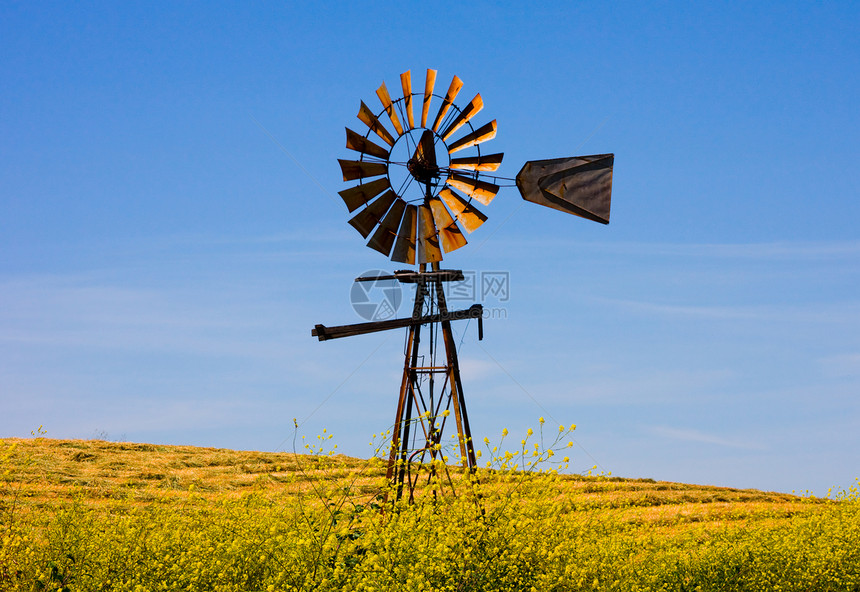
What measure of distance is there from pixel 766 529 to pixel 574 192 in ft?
15.4

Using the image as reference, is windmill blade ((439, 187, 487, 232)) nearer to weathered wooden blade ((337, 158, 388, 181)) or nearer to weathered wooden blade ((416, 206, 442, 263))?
weathered wooden blade ((416, 206, 442, 263))

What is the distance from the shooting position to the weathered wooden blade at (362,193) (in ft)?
27.0

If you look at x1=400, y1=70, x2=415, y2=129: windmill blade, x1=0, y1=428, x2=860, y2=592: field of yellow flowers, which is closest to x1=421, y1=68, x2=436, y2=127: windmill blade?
x1=400, y1=70, x2=415, y2=129: windmill blade

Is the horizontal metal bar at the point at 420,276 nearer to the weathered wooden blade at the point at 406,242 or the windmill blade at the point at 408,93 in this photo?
the weathered wooden blade at the point at 406,242

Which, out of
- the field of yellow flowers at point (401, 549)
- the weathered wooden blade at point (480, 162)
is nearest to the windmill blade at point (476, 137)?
the weathered wooden blade at point (480, 162)

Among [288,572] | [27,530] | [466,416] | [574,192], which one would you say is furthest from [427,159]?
[27,530]

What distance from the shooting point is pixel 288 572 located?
5203 millimetres

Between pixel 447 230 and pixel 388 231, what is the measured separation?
70 centimetres

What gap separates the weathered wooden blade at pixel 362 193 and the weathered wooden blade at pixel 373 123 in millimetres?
497

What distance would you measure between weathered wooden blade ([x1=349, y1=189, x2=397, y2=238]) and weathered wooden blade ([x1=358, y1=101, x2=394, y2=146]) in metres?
A: 0.64

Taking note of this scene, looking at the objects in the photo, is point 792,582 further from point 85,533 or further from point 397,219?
point 85,533

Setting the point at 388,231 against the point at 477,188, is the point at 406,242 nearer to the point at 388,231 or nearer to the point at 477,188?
the point at 388,231

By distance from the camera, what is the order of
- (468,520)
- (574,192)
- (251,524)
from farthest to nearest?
(574,192), (251,524), (468,520)

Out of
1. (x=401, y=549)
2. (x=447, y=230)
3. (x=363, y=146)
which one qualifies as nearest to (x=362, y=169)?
(x=363, y=146)
